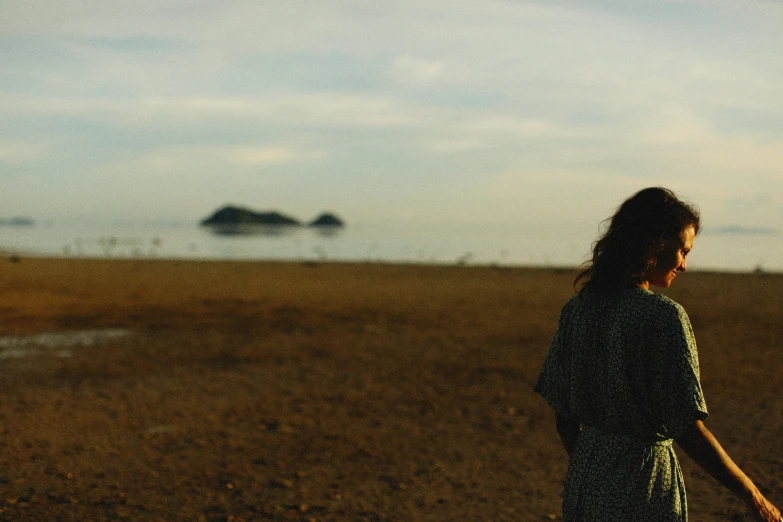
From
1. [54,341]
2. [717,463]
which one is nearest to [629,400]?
[717,463]

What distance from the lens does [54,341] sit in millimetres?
11898

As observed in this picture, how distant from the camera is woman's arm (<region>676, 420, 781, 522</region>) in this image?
2.23m

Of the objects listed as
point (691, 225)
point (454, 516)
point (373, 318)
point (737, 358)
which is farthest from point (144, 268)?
point (691, 225)

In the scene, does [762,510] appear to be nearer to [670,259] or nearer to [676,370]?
[676,370]

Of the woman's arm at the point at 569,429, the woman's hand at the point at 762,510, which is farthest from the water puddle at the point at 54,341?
the woman's hand at the point at 762,510

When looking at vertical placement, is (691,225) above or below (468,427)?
above

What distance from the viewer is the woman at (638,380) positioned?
2242 millimetres

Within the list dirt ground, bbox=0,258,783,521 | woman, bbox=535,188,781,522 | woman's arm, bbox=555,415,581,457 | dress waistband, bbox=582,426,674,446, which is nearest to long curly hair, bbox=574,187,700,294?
woman, bbox=535,188,781,522

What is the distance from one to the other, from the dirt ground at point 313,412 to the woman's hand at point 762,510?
3013 mm

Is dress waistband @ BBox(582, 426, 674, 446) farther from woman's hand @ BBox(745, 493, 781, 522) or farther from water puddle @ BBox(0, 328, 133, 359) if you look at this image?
water puddle @ BBox(0, 328, 133, 359)

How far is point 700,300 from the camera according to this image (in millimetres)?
18031

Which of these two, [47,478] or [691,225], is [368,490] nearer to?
[47,478]

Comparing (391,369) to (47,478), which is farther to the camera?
(391,369)

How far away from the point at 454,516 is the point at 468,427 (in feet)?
7.15
